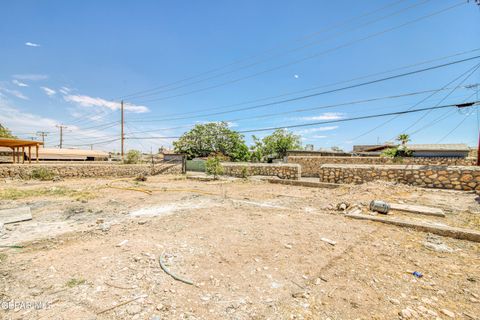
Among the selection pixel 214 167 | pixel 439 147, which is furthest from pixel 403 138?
pixel 214 167

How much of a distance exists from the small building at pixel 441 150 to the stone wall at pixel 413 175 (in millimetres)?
23444

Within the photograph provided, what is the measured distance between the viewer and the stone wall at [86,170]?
13.5 m

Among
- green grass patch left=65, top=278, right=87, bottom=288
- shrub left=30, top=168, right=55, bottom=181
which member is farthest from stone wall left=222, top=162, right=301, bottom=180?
green grass patch left=65, top=278, right=87, bottom=288

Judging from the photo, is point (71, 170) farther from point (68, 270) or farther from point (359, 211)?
point (359, 211)

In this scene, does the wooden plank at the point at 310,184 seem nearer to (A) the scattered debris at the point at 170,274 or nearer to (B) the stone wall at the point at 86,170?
Result: (A) the scattered debris at the point at 170,274

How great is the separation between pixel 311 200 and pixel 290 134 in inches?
1360

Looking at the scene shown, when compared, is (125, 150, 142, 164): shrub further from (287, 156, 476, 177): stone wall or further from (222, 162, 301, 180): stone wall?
(287, 156, 476, 177): stone wall

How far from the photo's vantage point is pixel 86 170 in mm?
16469

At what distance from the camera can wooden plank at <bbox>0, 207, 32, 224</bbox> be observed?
A: 16.8 feet

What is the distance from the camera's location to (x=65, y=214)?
5859 millimetres

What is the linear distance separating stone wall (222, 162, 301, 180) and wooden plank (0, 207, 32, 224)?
12.1 meters

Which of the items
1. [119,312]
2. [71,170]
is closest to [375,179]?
[119,312]

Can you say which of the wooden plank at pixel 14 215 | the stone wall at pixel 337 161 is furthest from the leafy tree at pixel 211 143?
the wooden plank at pixel 14 215

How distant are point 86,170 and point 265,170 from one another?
14673 millimetres
